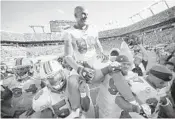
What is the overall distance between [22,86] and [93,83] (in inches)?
62.9

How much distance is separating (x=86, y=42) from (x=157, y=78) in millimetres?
1075

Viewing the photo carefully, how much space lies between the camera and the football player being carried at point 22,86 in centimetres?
247

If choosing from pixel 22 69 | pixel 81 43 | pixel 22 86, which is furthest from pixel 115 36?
pixel 81 43

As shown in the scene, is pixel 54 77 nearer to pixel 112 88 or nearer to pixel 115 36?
pixel 112 88

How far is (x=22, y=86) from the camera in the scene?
2.79 m

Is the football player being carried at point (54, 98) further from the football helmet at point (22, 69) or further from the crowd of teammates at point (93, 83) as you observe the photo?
the football helmet at point (22, 69)

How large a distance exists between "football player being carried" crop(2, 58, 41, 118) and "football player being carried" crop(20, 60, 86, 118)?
44 centimetres

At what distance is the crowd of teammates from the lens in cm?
164

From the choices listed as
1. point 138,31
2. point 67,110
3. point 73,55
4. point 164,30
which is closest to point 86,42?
point 73,55

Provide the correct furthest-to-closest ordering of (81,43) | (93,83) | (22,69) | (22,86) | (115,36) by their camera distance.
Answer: (115,36), (22,69), (22,86), (81,43), (93,83)

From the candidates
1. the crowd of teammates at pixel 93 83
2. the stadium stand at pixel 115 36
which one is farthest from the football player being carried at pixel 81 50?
the stadium stand at pixel 115 36

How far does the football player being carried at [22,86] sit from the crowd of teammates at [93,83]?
0.08 feet

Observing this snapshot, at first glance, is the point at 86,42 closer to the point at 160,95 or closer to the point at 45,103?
the point at 45,103

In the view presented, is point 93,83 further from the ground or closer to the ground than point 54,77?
closer to the ground
